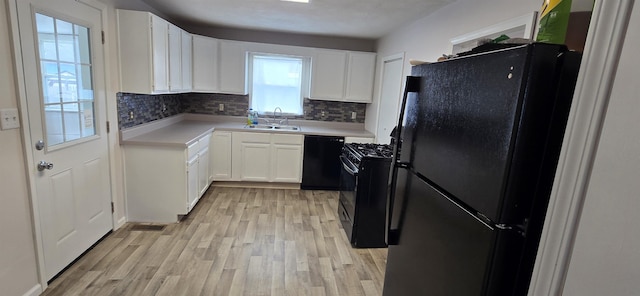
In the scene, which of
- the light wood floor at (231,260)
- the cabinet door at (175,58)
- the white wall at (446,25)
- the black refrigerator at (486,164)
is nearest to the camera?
the black refrigerator at (486,164)

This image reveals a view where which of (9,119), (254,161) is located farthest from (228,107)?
(9,119)

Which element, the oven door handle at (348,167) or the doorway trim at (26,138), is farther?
the oven door handle at (348,167)

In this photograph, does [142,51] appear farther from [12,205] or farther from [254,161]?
[254,161]

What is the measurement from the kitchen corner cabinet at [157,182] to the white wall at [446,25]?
2581 millimetres

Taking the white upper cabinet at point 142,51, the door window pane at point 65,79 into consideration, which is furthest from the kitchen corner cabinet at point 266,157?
the door window pane at point 65,79

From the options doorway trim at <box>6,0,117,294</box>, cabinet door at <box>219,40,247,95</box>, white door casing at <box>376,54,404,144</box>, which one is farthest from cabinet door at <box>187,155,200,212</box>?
white door casing at <box>376,54,404,144</box>

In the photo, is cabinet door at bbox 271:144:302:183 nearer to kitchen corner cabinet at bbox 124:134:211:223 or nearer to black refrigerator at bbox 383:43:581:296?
kitchen corner cabinet at bbox 124:134:211:223

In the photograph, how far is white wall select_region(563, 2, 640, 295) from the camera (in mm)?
491

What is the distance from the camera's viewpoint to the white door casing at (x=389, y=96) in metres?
3.76

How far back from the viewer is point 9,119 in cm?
177

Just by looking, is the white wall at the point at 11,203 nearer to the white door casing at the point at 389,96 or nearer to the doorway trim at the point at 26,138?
the doorway trim at the point at 26,138

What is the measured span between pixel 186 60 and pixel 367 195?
2.82 metres

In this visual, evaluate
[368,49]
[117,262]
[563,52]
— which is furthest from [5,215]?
[368,49]

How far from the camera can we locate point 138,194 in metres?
3.15
